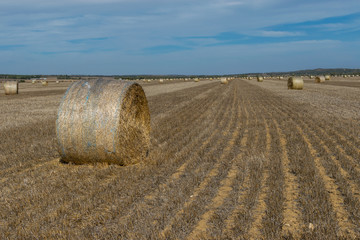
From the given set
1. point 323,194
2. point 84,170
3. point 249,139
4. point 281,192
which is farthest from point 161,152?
point 323,194

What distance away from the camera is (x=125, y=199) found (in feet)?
18.9

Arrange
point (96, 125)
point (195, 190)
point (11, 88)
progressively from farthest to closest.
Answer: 1. point (11, 88)
2. point (96, 125)
3. point (195, 190)

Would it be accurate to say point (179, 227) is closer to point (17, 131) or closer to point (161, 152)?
point (161, 152)

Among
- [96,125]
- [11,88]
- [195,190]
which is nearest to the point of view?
[195,190]

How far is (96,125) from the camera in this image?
7.73m

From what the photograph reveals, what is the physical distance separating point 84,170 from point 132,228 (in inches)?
128

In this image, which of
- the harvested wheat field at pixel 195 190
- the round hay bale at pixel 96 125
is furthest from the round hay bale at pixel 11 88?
the round hay bale at pixel 96 125

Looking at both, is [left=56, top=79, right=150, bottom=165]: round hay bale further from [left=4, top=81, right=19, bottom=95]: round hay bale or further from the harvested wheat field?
[left=4, top=81, right=19, bottom=95]: round hay bale

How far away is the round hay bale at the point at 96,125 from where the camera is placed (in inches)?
303

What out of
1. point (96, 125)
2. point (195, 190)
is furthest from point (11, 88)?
point (195, 190)

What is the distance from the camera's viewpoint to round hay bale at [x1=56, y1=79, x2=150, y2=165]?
7.70 meters

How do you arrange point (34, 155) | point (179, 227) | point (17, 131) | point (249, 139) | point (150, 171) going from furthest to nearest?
point (17, 131), point (249, 139), point (34, 155), point (150, 171), point (179, 227)

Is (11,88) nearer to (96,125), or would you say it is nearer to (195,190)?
(96,125)

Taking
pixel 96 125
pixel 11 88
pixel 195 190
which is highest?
pixel 11 88
